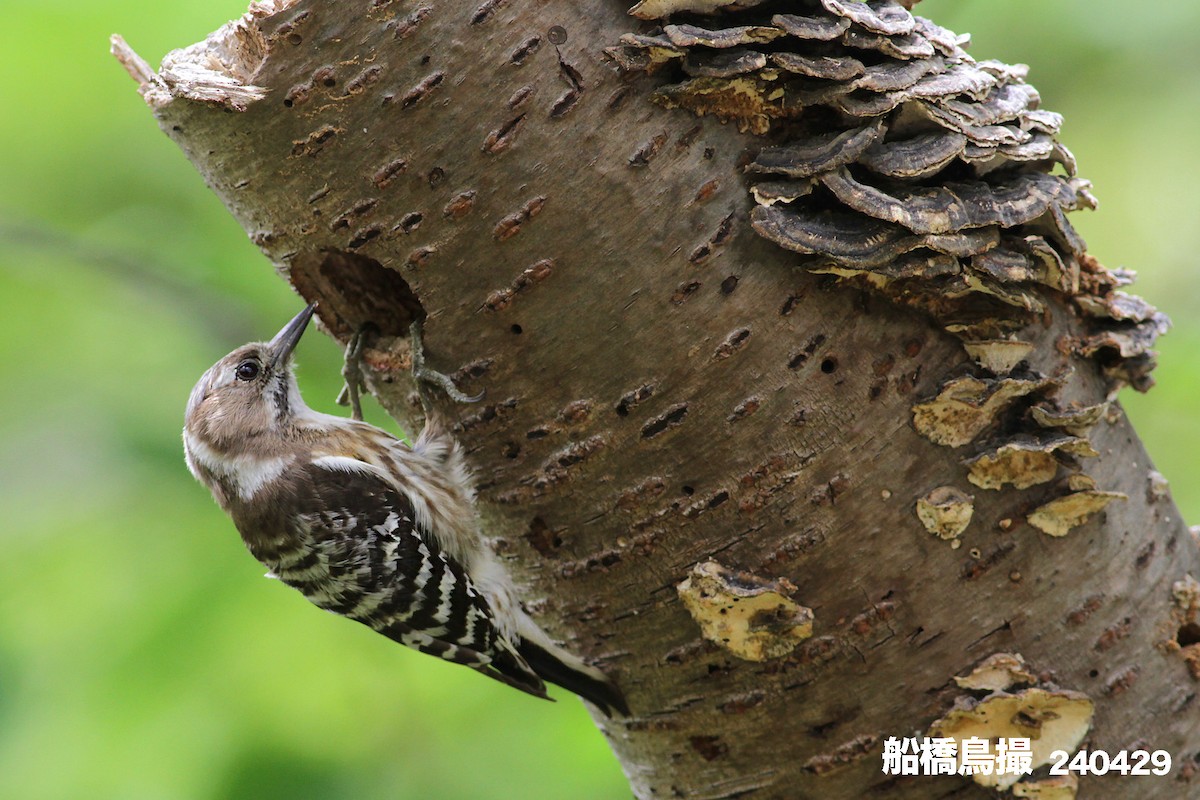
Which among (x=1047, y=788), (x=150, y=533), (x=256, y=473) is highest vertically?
(x=256, y=473)

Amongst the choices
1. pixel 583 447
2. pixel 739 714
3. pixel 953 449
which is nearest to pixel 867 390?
pixel 953 449

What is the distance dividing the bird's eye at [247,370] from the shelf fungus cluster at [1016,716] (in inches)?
95.1

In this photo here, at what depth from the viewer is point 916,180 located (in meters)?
1.99

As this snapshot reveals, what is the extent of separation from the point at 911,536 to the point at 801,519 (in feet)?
0.71

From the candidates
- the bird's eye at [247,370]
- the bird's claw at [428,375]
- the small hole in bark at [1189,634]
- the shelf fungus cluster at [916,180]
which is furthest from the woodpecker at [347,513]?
the small hole in bark at [1189,634]

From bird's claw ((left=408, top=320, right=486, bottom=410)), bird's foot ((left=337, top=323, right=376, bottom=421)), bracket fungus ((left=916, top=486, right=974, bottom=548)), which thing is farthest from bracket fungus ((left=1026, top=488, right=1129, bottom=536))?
bird's foot ((left=337, top=323, right=376, bottom=421))

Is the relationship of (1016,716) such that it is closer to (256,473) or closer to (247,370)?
(256,473)

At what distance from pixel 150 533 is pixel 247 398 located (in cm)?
61

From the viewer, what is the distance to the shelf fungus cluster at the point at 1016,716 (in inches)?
78.4

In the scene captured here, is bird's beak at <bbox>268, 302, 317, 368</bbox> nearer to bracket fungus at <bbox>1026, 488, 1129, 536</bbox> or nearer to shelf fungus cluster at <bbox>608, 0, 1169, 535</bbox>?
shelf fungus cluster at <bbox>608, 0, 1169, 535</bbox>

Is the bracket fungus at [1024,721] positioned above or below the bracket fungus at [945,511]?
below

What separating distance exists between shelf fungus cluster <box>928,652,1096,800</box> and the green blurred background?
1605 mm

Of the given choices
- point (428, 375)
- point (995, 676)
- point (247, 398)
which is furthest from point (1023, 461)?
point (247, 398)

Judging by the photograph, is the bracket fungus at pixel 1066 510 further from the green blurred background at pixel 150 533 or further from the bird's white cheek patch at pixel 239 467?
the bird's white cheek patch at pixel 239 467
